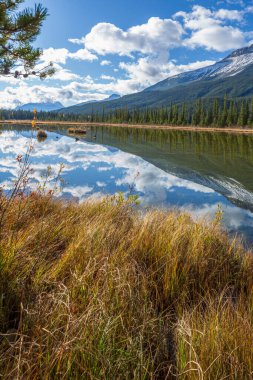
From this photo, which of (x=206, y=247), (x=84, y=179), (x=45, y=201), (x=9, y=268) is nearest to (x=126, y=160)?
(x=84, y=179)

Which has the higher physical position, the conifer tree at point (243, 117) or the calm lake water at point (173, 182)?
the conifer tree at point (243, 117)

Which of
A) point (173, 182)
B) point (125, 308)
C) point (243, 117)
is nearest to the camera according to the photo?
point (125, 308)

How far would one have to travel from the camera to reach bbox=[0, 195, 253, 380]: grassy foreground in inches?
83.7

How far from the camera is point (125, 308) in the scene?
2799mm

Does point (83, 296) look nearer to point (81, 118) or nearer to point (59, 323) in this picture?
point (59, 323)

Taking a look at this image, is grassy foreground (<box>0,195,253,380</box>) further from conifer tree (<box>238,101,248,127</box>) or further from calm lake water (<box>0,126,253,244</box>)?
conifer tree (<box>238,101,248,127</box>)

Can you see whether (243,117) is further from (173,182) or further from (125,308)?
(125,308)

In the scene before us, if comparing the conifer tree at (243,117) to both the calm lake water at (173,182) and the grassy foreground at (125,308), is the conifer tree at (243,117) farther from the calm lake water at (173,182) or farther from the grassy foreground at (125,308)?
the grassy foreground at (125,308)

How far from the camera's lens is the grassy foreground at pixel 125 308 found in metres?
2.13

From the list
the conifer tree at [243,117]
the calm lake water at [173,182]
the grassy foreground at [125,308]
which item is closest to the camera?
the grassy foreground at [125,308]

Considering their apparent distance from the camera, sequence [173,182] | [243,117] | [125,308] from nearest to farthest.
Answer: [125,308]
[173,182]
[243,117]

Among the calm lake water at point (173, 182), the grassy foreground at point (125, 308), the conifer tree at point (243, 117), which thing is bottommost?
the calm lake water at point (173, 182)

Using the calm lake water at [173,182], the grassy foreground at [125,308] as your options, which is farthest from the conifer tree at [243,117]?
the grassy foreground at [125,308]

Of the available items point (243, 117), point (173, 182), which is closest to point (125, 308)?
point (173, 182)
